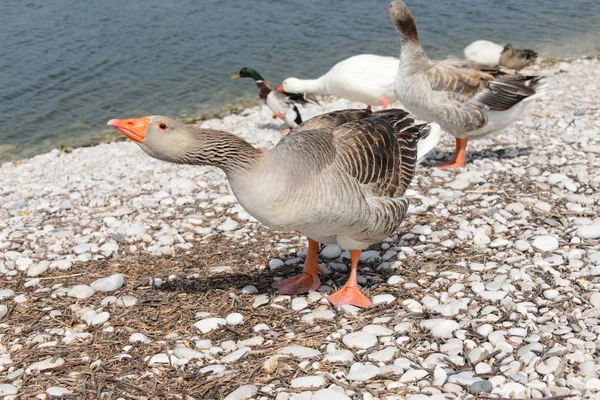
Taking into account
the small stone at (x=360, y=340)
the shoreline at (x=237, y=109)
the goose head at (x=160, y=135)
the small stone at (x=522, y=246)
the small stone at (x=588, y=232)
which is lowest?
the shoreline at (x=237, y=109)

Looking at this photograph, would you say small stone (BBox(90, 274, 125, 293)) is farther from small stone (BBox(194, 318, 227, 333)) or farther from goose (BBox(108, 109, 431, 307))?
goose (BBox(108, 109, 431, 307))

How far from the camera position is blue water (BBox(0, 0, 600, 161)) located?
13.0 metres

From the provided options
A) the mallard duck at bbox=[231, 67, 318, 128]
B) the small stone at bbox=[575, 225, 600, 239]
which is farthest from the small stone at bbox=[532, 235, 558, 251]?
the mallard duck at bbox=[231, 67, 318, 128]

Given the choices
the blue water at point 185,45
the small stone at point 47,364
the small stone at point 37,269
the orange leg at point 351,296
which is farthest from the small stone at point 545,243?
the blue water at point 185,45

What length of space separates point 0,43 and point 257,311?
43.9 feet

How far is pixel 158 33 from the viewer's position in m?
16.7

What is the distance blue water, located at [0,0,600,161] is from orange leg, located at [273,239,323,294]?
301 inches

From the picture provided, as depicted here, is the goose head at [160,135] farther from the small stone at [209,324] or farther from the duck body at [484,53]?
the duck body at [484,53]

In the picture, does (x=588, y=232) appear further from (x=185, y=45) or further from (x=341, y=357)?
(x=185, y=45)

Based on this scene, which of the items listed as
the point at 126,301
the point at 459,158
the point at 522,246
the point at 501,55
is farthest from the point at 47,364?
the point at 501,55

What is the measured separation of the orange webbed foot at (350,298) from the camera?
4.80 meters

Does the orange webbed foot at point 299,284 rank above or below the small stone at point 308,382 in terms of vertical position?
below

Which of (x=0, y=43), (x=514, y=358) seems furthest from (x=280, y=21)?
(x=514, y=358)

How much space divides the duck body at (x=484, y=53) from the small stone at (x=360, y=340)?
35.9 ft
